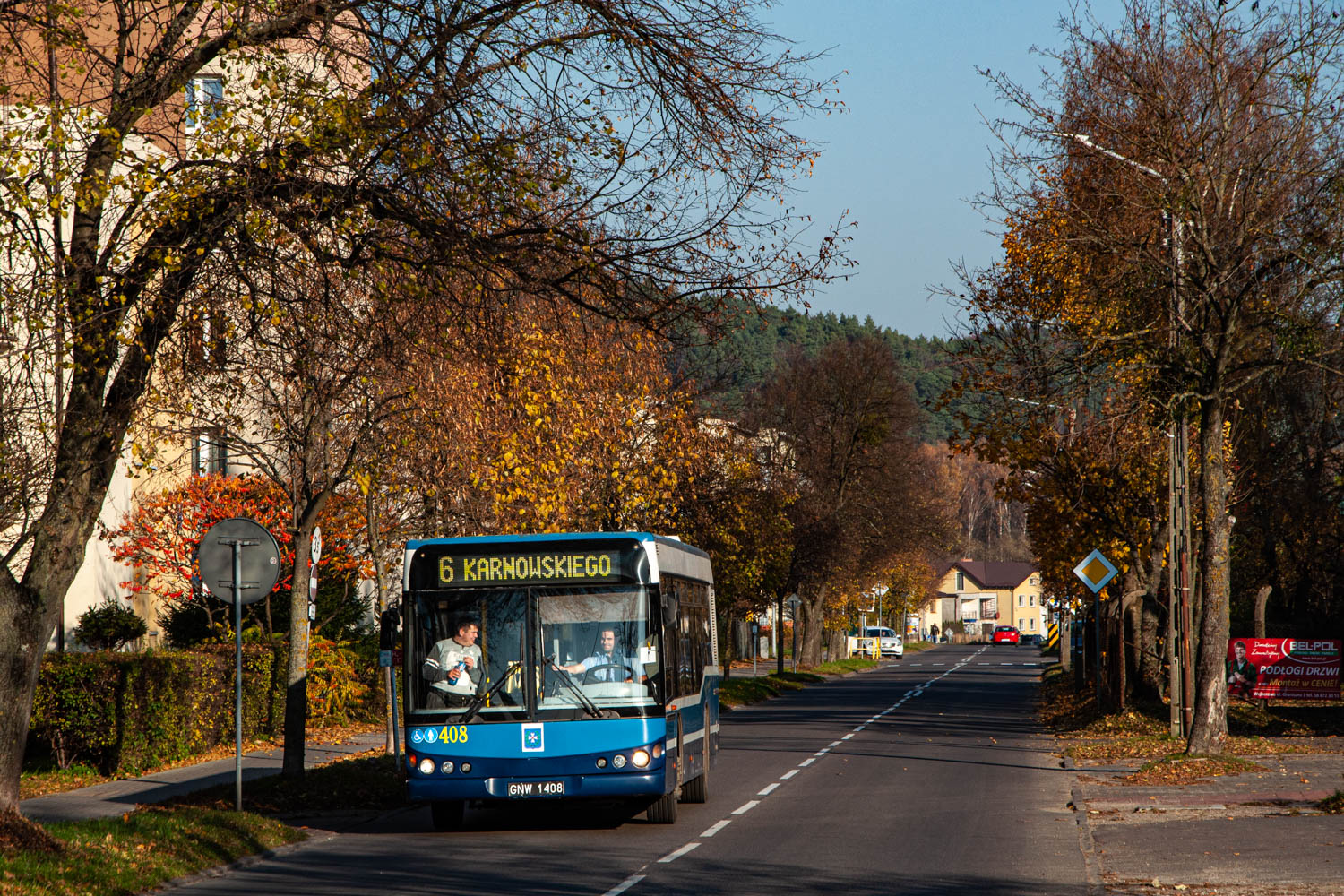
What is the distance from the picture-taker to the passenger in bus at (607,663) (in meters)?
14.2

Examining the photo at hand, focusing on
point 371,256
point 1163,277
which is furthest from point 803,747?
point 371,256

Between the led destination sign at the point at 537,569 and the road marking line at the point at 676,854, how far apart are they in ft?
8.60

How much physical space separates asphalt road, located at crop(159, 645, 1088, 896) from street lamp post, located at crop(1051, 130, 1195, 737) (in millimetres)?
2336

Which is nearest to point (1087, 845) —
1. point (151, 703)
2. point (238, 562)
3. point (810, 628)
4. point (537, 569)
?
point (537, 569)

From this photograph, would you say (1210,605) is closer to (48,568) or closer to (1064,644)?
(48,568)

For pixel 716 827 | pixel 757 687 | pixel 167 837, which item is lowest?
pixel 757 687

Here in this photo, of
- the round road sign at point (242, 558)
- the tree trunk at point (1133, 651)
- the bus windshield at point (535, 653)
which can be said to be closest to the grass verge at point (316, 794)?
the round road sign at point (242, 558)

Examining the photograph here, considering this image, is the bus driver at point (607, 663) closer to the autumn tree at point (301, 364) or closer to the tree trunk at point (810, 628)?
the autumn tree at point (301, 364)

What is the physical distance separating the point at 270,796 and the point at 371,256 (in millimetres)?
7730

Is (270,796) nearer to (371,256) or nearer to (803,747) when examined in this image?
(371,256)

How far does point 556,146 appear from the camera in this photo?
1124 centimetres

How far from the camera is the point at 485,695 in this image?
1415 centimetres

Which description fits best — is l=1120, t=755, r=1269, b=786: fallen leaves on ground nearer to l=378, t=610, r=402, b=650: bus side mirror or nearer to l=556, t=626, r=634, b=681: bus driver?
l=556, t=626, r=634, b=681: bus driver

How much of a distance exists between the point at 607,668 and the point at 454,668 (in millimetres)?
1458
